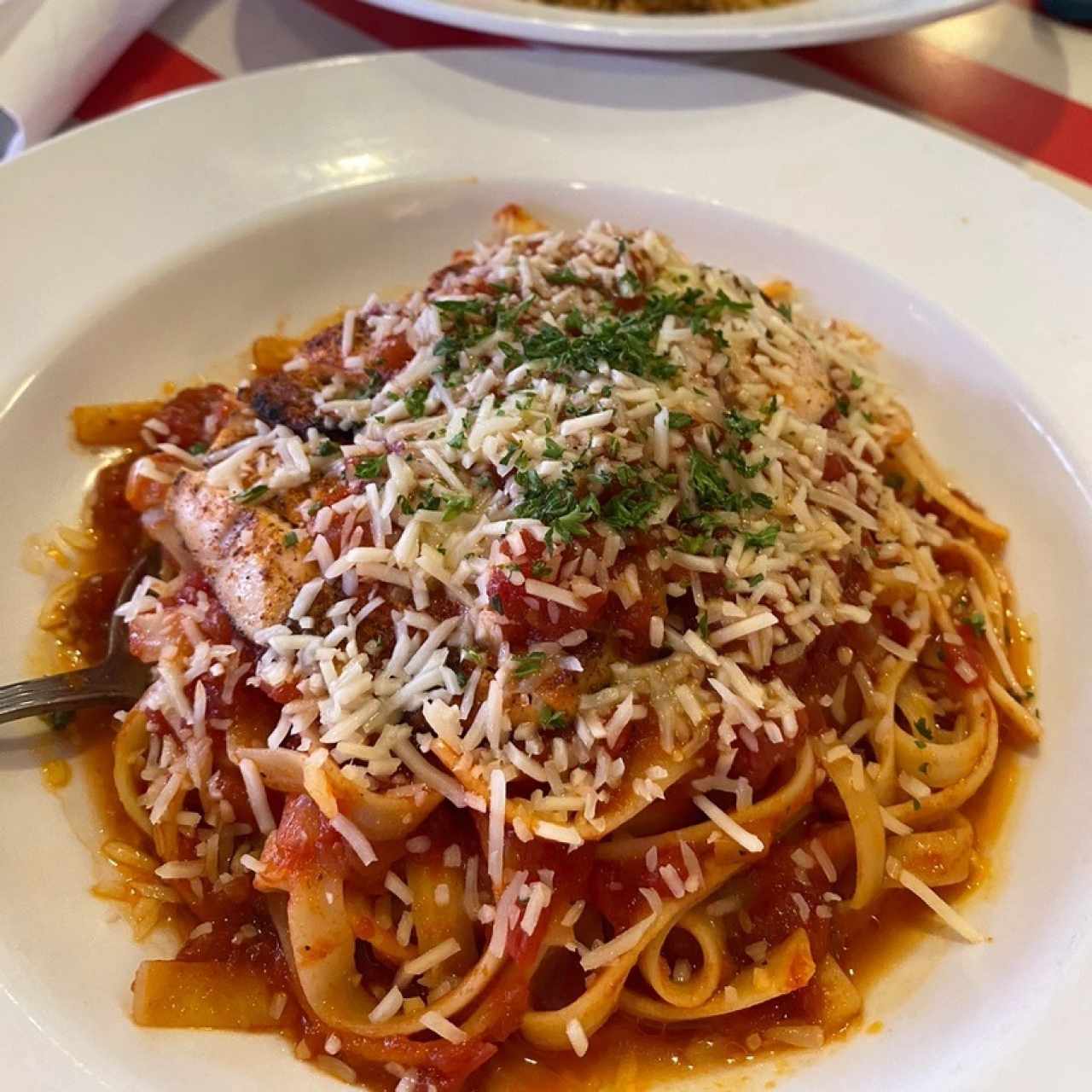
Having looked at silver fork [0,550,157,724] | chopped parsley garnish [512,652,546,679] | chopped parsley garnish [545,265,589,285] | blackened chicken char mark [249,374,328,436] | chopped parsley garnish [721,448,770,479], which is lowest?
silver fork [0,550,157,724]

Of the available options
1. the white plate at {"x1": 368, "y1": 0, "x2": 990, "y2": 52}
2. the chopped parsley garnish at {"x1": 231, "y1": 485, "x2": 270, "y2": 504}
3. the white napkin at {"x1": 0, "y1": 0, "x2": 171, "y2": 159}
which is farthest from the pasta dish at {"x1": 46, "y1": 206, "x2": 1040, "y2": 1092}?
the white napkin at {"x1": 0, "y1": 0, "x2": 171, "y2": 159}

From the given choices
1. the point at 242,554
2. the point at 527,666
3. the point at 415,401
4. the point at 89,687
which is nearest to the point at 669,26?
the point at 415,401

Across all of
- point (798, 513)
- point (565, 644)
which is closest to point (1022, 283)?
point (798, 513)

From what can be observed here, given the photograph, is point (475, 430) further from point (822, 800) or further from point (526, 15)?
point (526, 15)

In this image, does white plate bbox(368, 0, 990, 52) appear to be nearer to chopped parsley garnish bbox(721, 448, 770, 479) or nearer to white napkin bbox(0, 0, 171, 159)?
white napkin bbox(0, 0, 171, 159)

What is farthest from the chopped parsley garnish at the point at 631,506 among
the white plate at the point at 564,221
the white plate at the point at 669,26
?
the white plate at the point at 669,26

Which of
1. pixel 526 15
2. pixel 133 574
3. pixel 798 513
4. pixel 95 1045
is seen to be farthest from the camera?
pixel 526 15
